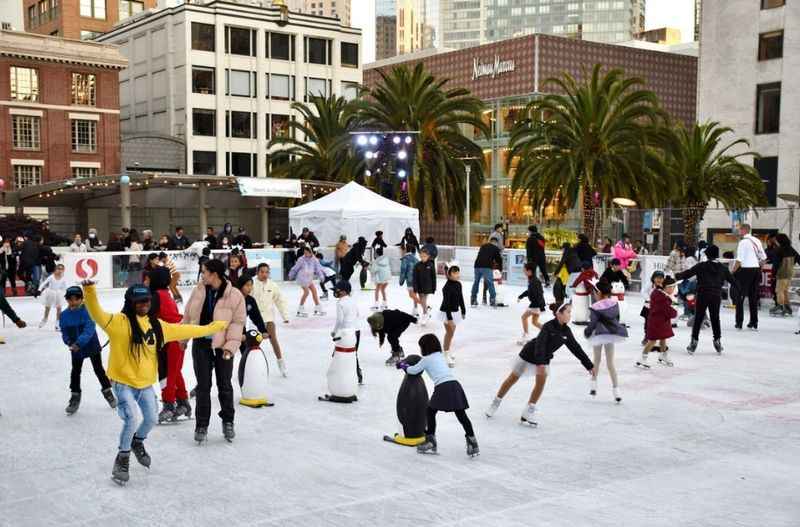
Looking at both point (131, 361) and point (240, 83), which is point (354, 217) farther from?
point (240, 83)

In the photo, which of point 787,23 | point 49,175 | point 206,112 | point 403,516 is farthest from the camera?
point 206,112

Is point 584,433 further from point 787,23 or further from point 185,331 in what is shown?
point 787,23

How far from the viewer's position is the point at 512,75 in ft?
237

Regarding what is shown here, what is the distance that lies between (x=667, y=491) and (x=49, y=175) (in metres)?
48.3

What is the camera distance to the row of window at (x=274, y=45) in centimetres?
6284

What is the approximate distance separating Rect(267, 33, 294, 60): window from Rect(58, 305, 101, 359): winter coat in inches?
2348

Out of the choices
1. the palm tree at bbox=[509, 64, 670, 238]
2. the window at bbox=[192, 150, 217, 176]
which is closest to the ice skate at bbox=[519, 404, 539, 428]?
the palm tree at bbox=[509, 64, 670, 238]

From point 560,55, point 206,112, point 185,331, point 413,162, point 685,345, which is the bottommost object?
point 685,345

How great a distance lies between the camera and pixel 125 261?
79.2 feet

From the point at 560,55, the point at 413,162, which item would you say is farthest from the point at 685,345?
the point at 560,55

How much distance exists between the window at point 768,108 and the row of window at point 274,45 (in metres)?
35.4

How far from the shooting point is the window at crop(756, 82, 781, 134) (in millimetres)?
42219

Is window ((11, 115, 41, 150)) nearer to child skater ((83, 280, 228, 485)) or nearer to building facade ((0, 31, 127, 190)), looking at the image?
building facade ((0, 31, 127, 190))

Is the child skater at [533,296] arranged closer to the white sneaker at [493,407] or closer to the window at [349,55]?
the white sneaker at [493,407]
